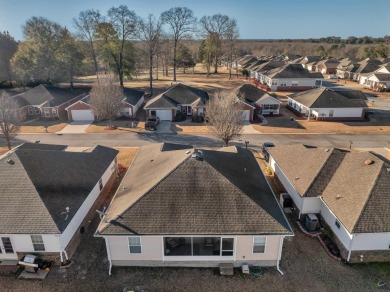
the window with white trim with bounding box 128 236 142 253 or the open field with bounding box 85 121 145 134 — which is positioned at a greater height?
the window with white trim with bounding box 128 236 142 253

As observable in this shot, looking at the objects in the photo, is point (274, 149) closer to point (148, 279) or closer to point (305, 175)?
point (305, 175)

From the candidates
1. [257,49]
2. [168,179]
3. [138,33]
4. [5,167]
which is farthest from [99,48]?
[257,49]

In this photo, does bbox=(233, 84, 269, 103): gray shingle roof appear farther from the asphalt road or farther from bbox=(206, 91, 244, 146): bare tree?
bbox=(206, 91, 244, 146): bare tree

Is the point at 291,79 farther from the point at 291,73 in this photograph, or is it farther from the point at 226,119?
the point at 226,119

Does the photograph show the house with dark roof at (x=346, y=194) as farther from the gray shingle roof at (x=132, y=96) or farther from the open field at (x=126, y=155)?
the gray shingle roof at (x=132, y=96)

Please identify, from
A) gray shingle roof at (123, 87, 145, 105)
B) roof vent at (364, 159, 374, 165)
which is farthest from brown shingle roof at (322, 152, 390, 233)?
gray shingle roof at (123, 87, 145, 105)

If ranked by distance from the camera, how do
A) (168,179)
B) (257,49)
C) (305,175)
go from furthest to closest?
1. (257,49)
2. (305,175)
3. (168,179)

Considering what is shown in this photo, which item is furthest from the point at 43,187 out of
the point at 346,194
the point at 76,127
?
the point at 76,127
